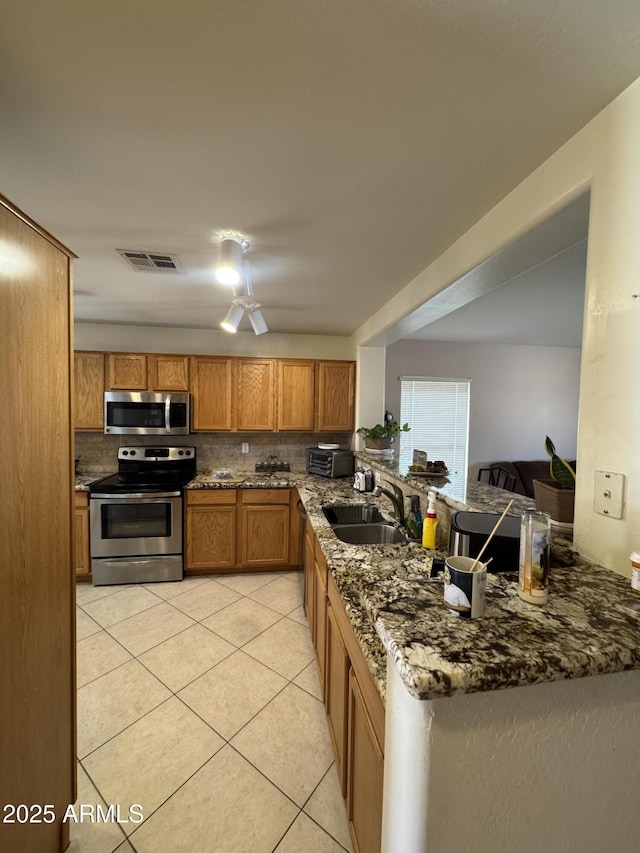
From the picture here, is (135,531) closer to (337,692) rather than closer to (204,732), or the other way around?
(204,732)

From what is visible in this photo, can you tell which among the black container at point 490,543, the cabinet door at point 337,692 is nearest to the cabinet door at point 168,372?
the cabinet door at point 337,692

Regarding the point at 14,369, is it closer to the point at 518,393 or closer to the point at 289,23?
the point at 289,23

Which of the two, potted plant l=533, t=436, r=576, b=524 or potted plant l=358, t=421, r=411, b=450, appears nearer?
potted plant l=533, t=436, r=576, b=524

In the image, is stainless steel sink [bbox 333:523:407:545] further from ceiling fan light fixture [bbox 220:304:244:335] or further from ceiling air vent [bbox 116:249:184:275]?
ceiling air vent [bbox 116:249:184:275]

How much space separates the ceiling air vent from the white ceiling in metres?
0.17

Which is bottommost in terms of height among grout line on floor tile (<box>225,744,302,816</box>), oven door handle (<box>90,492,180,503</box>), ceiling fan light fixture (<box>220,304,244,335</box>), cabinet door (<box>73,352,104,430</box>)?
grout line on floor tile (<box>225,744,302,816</box>)

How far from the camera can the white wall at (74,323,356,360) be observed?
3580 millimetres

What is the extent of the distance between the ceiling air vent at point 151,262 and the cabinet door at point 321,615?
1.98 metres

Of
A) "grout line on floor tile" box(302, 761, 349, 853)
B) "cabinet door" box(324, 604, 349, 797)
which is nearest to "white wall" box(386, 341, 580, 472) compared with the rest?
"cabinet door" box(324, 604, 349, 797)

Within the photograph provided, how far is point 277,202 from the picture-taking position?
149 cm

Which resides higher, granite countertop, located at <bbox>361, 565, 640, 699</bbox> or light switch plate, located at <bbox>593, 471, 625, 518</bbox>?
light switch plate, located at <bbox>593, 471, 625, 518</bbox>

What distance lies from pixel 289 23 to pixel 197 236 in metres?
1.14

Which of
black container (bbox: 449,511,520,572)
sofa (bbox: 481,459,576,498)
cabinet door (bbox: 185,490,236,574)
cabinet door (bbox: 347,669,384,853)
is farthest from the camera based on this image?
sofa (bbox: 481,459,576,498)

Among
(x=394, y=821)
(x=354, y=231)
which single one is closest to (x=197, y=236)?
(x=354, y=231)
